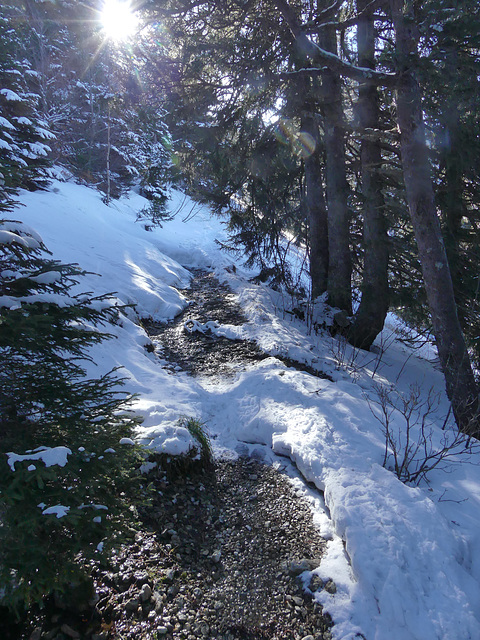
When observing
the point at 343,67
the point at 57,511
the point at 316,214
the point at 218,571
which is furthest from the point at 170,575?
the point at 316,214

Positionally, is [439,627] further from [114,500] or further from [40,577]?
[40,577]

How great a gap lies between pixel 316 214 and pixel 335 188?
1078 millimetres

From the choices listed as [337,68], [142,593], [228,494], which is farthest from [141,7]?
[142,593]

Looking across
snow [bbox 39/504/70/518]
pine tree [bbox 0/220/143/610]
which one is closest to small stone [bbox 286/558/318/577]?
pine tree [bbox 0/220/143/610]

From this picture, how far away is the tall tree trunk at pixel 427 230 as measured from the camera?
499 cm

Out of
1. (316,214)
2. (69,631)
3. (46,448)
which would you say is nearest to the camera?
(46,448)

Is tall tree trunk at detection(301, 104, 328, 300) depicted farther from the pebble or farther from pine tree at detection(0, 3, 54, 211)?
the pebble

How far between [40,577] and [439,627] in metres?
2.15

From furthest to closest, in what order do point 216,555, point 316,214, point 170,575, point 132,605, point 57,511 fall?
point 316,214, point 216,555, point 170,575, point 132,605, point 57,511

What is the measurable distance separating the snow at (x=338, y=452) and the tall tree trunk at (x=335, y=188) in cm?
87

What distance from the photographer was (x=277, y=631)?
2158 mm

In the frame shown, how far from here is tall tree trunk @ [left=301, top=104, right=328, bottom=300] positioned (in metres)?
8.38

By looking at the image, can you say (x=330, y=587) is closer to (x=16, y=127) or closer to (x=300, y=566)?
(x=300, y=566)

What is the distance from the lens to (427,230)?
17.1 feet
